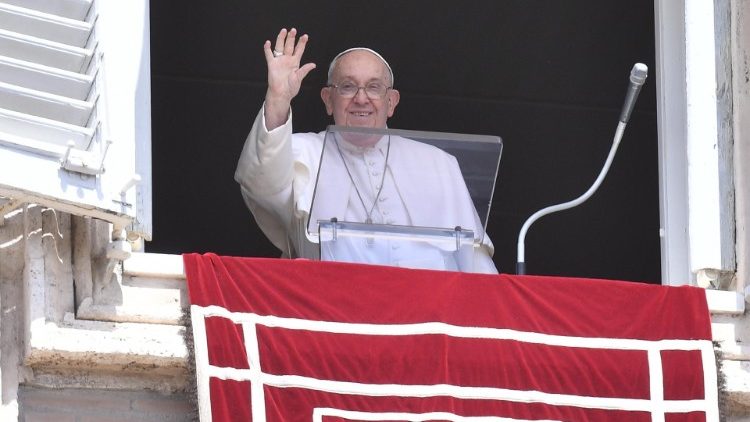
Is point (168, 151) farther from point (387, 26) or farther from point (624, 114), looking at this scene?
point (624, 114)

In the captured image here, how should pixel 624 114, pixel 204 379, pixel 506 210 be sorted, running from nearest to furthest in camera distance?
1. pixel 204 379
2. pixel 624 114
3. pixel 506 210

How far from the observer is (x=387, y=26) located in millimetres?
8539

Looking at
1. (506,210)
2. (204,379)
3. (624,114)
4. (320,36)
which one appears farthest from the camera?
(506,210)

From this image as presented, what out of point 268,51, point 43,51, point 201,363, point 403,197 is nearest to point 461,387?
point 201,363

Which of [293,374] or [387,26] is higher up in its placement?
[387,26]

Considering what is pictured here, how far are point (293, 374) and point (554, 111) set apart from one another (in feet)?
10.0

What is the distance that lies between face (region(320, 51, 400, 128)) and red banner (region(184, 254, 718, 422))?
0.99m

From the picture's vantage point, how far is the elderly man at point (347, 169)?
6.50m

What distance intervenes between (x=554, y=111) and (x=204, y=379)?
3194 mm

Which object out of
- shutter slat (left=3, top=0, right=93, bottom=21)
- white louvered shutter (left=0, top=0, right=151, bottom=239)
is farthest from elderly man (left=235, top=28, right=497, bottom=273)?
shutter slat (left=3, top=0, right=93, bottom=21)

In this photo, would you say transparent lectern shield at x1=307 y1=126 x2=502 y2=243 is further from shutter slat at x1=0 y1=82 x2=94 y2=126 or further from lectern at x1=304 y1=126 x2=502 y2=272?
shutter slat at x1=0 y1=82 x2=94 y2=126

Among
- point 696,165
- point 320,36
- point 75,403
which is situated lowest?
point 75,403

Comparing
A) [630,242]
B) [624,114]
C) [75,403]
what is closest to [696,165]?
[624,114]

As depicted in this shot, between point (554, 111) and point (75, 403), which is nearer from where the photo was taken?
point (75, 403)
